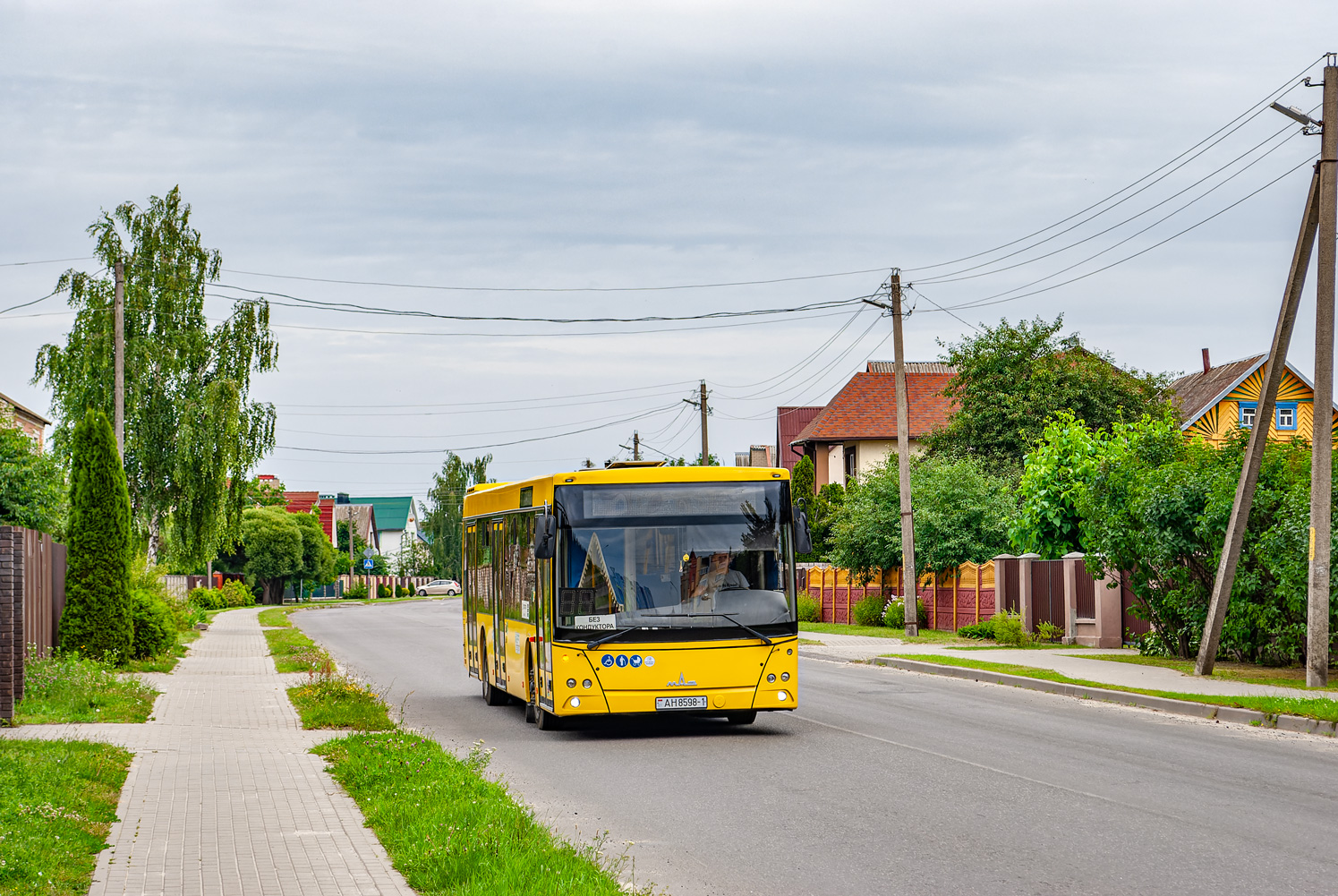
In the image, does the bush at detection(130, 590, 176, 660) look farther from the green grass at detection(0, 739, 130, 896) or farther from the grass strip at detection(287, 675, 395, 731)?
the green grass at detection(0, 739, 130, 896)

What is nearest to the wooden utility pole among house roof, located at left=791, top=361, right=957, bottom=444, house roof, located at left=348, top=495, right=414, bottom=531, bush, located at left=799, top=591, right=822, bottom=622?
bush, located at left=799, top=591, right=822, bottom=622

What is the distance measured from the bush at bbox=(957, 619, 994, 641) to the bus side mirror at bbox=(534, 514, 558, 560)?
793 inches

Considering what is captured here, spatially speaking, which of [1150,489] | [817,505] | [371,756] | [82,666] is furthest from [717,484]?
[817,505]

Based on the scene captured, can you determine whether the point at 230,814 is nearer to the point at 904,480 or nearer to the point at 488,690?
the point at 488,690

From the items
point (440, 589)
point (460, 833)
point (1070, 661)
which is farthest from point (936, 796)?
point (440, 589)

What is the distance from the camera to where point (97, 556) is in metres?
21.8

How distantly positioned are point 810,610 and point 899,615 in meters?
6.67

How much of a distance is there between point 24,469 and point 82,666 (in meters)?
9.87

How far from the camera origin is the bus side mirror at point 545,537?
1409 cm

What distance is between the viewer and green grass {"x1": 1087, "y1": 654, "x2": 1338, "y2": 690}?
1939 centimetres

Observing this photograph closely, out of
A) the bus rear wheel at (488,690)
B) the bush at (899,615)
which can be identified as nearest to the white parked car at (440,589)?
the bush at (899,615)

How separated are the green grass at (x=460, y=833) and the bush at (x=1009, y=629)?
834 inches

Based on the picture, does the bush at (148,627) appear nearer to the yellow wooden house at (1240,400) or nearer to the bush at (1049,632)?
the bush at (1049,632)

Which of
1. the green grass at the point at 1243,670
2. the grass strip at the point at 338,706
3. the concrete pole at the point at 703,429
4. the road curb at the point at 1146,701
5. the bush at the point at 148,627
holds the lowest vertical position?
the road curb at the point at 1146,701
